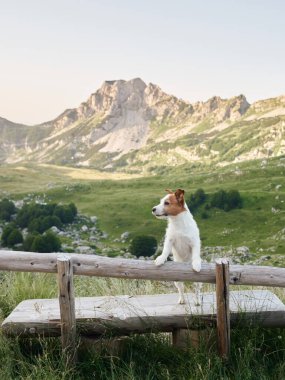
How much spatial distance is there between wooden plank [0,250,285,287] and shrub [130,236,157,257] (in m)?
102

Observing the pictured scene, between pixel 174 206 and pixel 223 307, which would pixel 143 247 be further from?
pixel 223 307

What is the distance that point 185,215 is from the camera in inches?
284

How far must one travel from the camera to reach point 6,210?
151 metres

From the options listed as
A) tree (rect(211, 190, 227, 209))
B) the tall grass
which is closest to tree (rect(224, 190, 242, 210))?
tree (rect(211, 190, 227, 209))

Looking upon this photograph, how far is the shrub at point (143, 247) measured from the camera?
10825 centimetres

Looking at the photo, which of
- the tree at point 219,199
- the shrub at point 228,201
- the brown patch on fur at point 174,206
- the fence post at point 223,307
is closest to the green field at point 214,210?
the shrub at point 228,201

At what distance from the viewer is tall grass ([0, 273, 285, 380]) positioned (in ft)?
20.7

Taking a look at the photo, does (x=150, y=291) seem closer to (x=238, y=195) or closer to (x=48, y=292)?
(x=48, y=292)

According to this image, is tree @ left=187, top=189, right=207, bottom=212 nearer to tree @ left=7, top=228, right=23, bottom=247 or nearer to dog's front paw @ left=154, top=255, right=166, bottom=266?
tree @ left=7, top=228, right=23, bottom=247

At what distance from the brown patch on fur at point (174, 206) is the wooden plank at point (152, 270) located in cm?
85

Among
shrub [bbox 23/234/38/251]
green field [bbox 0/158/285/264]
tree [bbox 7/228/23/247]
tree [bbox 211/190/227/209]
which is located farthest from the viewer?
tree [bbox 211/190/227/209]

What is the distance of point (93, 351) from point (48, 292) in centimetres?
355

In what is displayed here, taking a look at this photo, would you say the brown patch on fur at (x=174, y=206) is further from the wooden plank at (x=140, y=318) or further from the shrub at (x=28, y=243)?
the shrub at (x=28, y=243)

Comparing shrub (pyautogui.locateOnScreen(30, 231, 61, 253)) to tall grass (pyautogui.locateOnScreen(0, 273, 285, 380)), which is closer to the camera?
tall grass (pyautogui.locateOnScreen(0, 273, 285, 380))
